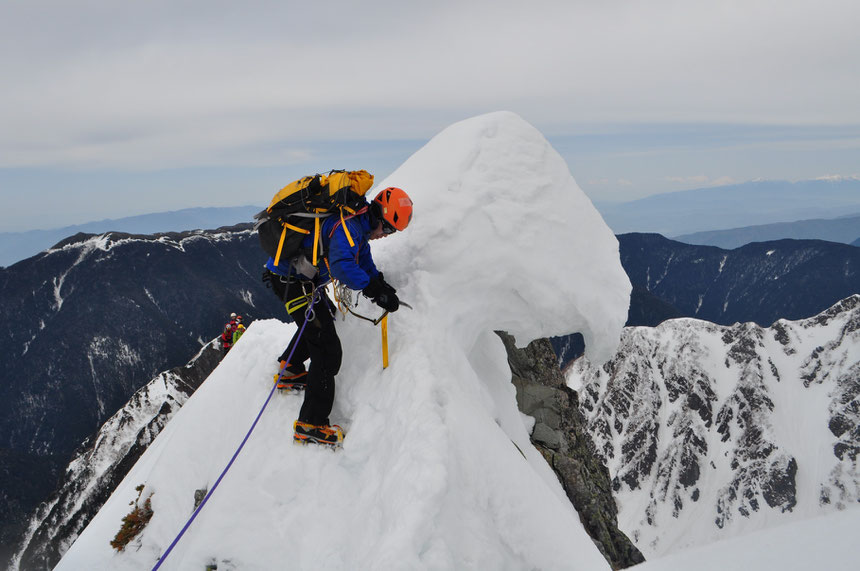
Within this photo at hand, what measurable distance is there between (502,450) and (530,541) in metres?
1.43

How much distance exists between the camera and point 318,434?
26.5 feet

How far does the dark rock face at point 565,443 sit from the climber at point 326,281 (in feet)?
31.4

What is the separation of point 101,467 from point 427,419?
106985 millimetres

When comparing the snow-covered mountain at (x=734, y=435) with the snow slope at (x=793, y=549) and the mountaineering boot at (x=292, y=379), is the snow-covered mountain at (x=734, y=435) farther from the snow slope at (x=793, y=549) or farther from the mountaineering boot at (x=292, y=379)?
the snow slope at (x=793, y=549)

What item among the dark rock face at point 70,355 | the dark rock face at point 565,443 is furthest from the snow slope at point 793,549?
the dark rock face at point 70,355

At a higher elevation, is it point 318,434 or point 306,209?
point 306,209

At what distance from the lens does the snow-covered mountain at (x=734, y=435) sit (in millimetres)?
166000

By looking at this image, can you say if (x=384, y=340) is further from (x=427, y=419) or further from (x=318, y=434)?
(x=318, y=434)

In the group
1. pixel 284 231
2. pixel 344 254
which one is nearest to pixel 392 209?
pixel 344 254

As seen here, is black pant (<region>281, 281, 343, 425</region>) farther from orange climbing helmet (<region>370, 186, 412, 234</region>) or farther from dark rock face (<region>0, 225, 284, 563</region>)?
dark rock face (<region>0, 225, 284, 563</region>)

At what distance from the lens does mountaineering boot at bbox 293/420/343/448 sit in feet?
26.3

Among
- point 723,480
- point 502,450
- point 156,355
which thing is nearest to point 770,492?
point 723,480

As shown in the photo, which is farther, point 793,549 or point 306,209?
point 306,209

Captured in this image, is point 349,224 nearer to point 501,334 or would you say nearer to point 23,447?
point 501,334
